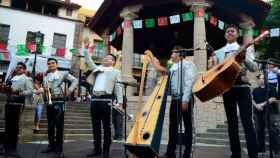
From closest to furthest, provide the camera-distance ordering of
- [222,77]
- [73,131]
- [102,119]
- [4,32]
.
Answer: [222,77] < [102,119] < [73,131] < [4,32]

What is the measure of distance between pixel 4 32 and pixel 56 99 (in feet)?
93.0

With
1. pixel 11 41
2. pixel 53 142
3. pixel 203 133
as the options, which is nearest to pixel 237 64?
pixel 53 142

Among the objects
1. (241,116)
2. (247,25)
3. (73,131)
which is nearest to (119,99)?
(241,116)

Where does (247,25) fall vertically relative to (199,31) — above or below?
above

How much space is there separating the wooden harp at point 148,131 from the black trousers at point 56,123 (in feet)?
7.81

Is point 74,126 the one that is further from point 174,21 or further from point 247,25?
point 247,25

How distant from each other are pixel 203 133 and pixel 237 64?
6.80 meters

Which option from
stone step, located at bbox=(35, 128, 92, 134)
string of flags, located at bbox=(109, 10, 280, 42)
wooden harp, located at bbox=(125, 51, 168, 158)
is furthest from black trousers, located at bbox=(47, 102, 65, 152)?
string of flags, located at bbox=(109, 10, 280, 42)

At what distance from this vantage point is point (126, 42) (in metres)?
14.6

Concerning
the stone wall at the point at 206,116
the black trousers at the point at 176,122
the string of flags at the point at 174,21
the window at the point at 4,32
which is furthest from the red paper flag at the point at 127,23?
the window at the point at 4,32

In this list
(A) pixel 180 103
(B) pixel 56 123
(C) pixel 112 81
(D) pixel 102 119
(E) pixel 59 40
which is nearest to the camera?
(A) pixel 180 103

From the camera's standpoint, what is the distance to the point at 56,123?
712 cm

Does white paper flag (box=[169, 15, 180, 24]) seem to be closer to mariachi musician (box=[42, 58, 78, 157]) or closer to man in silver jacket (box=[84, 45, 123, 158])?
man in silver jacket (box=[84, 45, 123, 158])

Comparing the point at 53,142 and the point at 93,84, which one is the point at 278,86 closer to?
the point at 93,84
